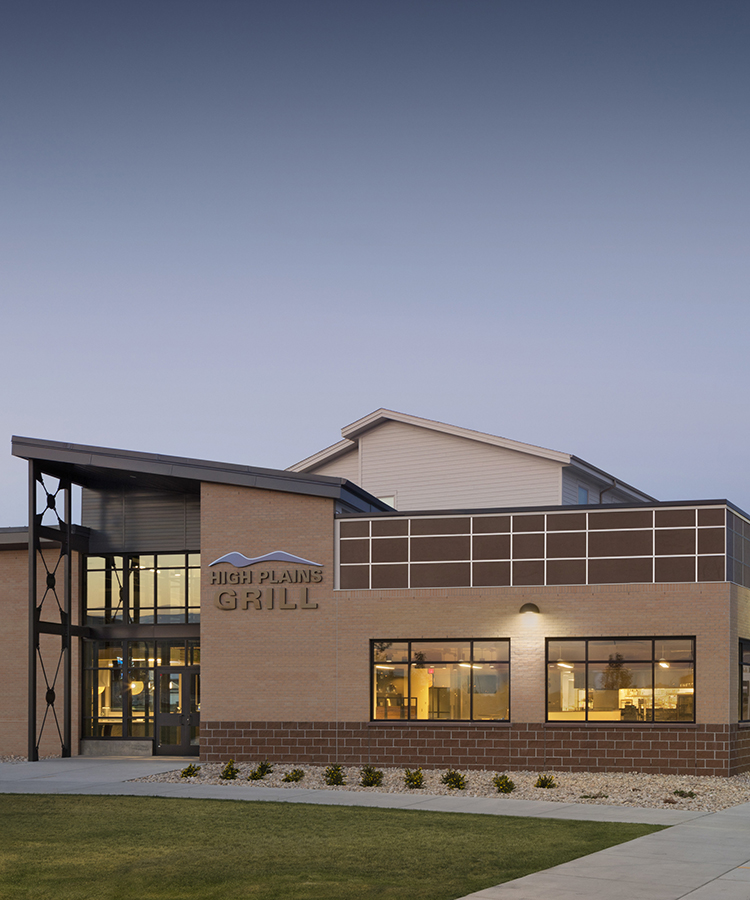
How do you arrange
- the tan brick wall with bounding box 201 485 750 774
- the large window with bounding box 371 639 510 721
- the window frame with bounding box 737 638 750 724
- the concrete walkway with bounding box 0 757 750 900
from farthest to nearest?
1. the large window with bounding box 371 639 510 721
2. the window frame with bounding box 737 638 750 724
3. the tan brick wall with bounding box 201 485 750 774
4. the concrete walkway with bounding box 0 757 750 900

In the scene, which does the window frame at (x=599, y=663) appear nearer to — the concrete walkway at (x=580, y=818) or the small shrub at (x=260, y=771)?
the concrete walkway at (x=580, y=818)

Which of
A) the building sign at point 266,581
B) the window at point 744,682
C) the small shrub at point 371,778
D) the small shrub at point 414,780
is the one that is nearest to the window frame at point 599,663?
the window at point 744,682

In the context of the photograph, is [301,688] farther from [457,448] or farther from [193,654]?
[457,448]

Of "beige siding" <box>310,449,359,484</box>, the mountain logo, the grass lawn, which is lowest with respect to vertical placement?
the grass lawn

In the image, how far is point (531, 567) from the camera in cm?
2467

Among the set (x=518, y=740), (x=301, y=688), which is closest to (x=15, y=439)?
(x=301, y=688)

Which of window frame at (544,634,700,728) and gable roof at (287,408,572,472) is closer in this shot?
window frame at (544,634,700,728)

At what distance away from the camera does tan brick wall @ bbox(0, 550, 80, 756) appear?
1176 inches

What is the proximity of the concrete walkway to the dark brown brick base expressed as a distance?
214cm

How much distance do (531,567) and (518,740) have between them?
3.78 meters

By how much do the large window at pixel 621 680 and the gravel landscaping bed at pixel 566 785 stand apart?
4.36ft

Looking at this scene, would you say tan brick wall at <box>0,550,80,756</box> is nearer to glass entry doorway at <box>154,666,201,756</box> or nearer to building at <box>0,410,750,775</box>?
building at <box>0,410,750,775</box>

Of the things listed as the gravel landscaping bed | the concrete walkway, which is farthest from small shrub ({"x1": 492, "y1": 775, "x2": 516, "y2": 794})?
the concrete walkway

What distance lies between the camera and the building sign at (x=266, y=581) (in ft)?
85.3
